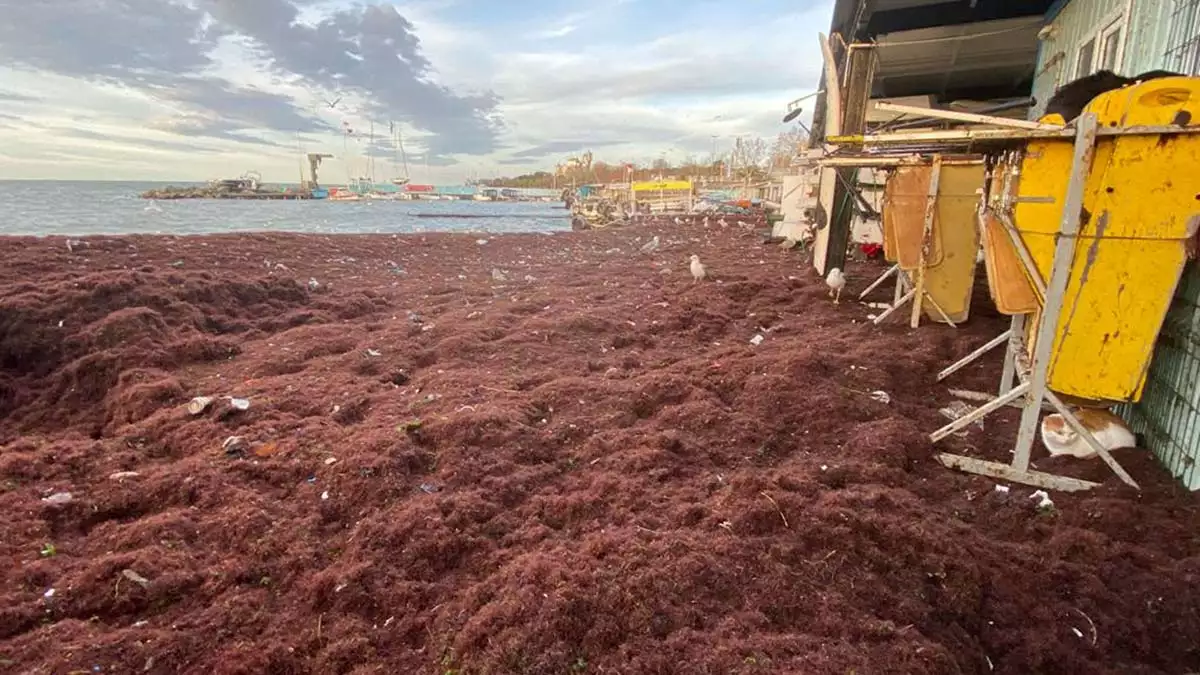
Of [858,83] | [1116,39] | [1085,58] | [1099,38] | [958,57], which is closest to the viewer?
[1116,39]

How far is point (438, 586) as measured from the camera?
222 centimetres

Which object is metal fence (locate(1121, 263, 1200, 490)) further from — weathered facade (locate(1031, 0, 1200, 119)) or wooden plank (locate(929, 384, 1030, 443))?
weathered facade (locate(1031, 0, 1200, 119))

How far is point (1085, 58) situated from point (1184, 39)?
3.14 meters

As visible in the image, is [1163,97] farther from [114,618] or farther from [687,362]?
[114,618]

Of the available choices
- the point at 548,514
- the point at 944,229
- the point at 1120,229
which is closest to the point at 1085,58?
the point at 944,229

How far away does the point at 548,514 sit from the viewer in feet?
8.64

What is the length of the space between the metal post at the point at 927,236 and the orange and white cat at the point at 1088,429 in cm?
214

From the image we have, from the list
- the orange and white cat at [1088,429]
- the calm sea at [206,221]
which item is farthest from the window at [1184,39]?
the calm sea at [206,221]

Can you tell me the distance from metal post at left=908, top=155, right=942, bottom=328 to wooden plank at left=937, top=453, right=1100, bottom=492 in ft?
8.03

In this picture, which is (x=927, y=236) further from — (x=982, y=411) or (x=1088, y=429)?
(x=982, y=411)

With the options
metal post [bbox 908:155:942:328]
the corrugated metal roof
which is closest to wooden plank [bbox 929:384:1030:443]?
metal post [bbox 908:155:942:328]

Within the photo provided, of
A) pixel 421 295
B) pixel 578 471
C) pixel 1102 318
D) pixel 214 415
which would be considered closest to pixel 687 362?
pixel 578 471

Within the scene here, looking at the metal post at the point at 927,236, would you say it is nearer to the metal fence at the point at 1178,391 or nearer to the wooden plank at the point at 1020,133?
the metal fence at the point at 1178,391

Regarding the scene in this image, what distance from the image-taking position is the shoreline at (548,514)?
189cm
